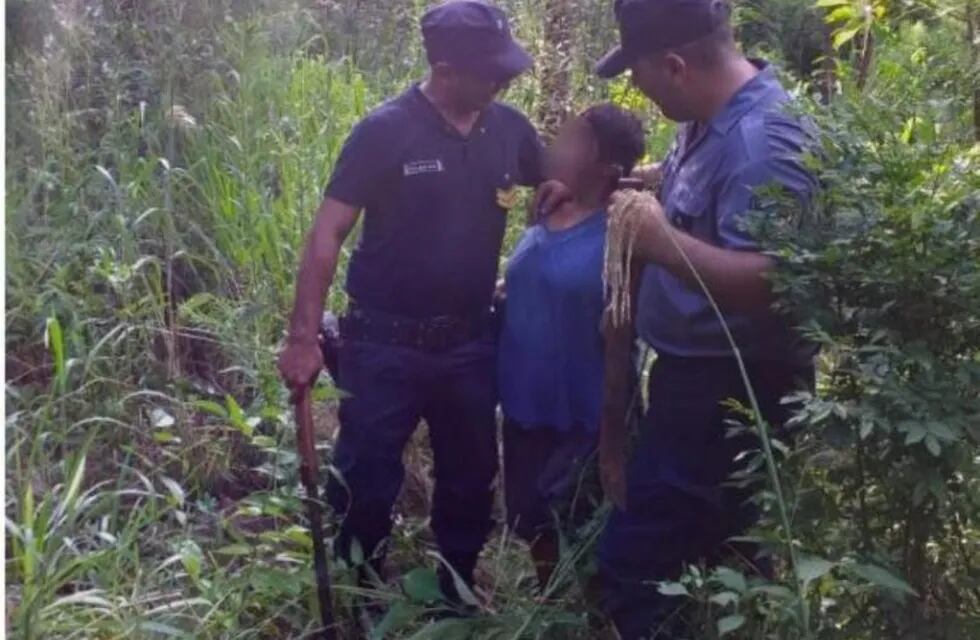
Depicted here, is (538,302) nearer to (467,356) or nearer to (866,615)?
(467,356)

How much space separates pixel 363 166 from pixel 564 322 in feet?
2.17

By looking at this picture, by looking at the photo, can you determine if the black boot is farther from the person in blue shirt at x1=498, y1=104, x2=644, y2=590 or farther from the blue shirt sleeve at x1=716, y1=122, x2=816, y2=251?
the blue shirt sleeve at x1=716, y1=122, x2=816, y2=251

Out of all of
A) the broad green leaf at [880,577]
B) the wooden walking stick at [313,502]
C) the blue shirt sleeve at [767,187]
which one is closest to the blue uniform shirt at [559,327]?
the wooden walking stick at [313,502]

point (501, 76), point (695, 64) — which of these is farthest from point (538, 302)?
point (695, 64)

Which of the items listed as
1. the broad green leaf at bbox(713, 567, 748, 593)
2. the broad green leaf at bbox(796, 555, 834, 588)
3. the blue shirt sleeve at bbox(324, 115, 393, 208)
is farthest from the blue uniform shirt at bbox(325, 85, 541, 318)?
the broad green leaf at bbox(796, 555, 834, 588)

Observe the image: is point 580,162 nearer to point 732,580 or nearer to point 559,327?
point 559,327

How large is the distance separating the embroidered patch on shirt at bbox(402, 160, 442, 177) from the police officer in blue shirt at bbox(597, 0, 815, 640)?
696 mm

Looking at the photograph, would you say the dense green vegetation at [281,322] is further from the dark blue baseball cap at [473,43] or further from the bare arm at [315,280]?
the dark blue baseball cap at [473,43]

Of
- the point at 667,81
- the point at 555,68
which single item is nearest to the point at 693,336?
the point at 667,81

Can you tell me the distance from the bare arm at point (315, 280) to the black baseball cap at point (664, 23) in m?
0.99

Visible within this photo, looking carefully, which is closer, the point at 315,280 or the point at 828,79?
the point at 315,280

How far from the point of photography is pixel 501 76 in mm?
4020

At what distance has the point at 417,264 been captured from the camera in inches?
160

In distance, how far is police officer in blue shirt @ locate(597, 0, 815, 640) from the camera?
10.5 ft
